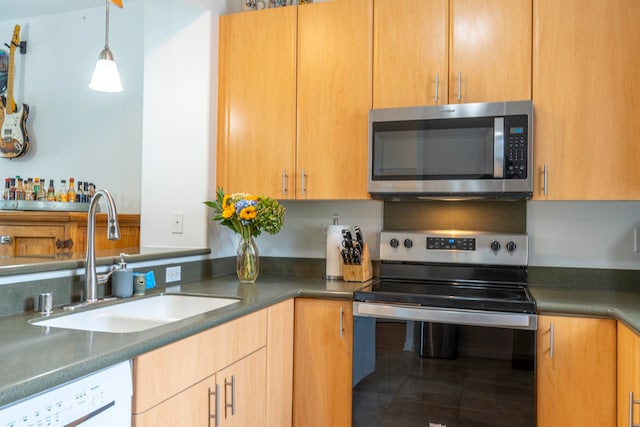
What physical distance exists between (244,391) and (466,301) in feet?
2.99

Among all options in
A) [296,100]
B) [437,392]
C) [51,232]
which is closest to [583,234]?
[437,392]

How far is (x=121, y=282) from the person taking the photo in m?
1.83

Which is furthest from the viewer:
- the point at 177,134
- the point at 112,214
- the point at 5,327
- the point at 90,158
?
the point at 90,158

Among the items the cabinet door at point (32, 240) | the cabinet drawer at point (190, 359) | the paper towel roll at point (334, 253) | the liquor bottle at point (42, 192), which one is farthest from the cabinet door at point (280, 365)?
the liquor bottle at point (42, 192)

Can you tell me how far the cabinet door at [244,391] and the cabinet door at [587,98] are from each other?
1353mm

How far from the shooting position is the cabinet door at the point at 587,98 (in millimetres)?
1992

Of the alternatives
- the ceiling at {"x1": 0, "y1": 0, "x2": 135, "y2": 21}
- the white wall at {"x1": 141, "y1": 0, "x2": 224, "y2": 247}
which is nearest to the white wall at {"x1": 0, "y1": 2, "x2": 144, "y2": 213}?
the ceiling at {"x1": 0, "y1": 0, "x2": 135, "y2": 21}

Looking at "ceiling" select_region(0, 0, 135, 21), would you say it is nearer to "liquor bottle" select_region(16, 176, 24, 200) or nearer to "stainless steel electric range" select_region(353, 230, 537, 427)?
"liquor bottle" select_region(16, 176, 24, 200)

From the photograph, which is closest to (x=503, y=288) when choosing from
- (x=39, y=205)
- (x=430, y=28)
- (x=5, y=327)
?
(x=430, y=28)

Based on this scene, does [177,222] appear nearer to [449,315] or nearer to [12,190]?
[449,315]

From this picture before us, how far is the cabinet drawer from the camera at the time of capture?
1211 millimetres

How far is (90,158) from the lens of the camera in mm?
3562

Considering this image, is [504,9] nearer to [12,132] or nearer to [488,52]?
[488,52]

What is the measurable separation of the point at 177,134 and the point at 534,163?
68.3 inches
